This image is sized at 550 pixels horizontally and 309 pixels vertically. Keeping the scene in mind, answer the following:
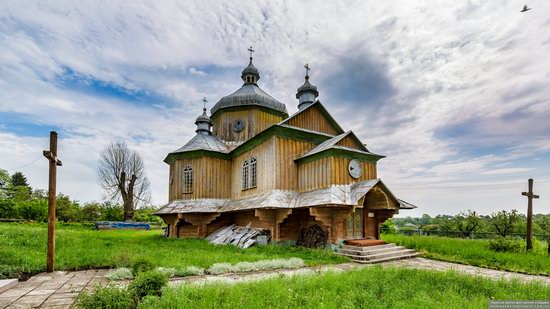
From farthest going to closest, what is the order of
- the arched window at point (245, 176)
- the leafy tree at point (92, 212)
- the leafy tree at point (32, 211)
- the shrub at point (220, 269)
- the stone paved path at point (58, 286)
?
the leafy tree at point (92, 212) < the leafy tree at point (32, 211) < the arched window at point (245, 176) < the shrub at point (220, 269) < the stone paved path at point (58, 286)

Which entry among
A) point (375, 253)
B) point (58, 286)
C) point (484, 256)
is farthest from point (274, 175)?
point (58, 286)

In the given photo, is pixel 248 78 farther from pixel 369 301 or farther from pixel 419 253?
pixel 369 301

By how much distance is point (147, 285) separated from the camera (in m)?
4.68

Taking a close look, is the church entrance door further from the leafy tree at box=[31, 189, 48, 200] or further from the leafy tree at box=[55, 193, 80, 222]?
the leafy tree at box=[31, 189, 48, 200]

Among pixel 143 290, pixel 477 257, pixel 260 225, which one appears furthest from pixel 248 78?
pixel 143 290

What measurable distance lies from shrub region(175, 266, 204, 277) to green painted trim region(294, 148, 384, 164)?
6740mm

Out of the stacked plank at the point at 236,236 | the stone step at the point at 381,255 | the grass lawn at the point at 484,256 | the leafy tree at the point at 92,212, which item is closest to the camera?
the grass lawn at the point at 484,256

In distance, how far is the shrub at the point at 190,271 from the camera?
22.9ft

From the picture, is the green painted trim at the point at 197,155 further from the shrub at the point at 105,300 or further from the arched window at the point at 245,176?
the shrub at the point at 105,300

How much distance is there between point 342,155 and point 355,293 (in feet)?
24.7

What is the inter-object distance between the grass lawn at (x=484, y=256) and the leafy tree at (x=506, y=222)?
33.9ft

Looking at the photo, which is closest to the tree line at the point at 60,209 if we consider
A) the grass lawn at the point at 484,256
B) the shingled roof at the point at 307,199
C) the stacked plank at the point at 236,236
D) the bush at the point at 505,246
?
the stacked plank at the point at 236,236

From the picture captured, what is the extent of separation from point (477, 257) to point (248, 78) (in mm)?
16578

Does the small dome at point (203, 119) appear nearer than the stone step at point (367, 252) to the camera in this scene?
No
